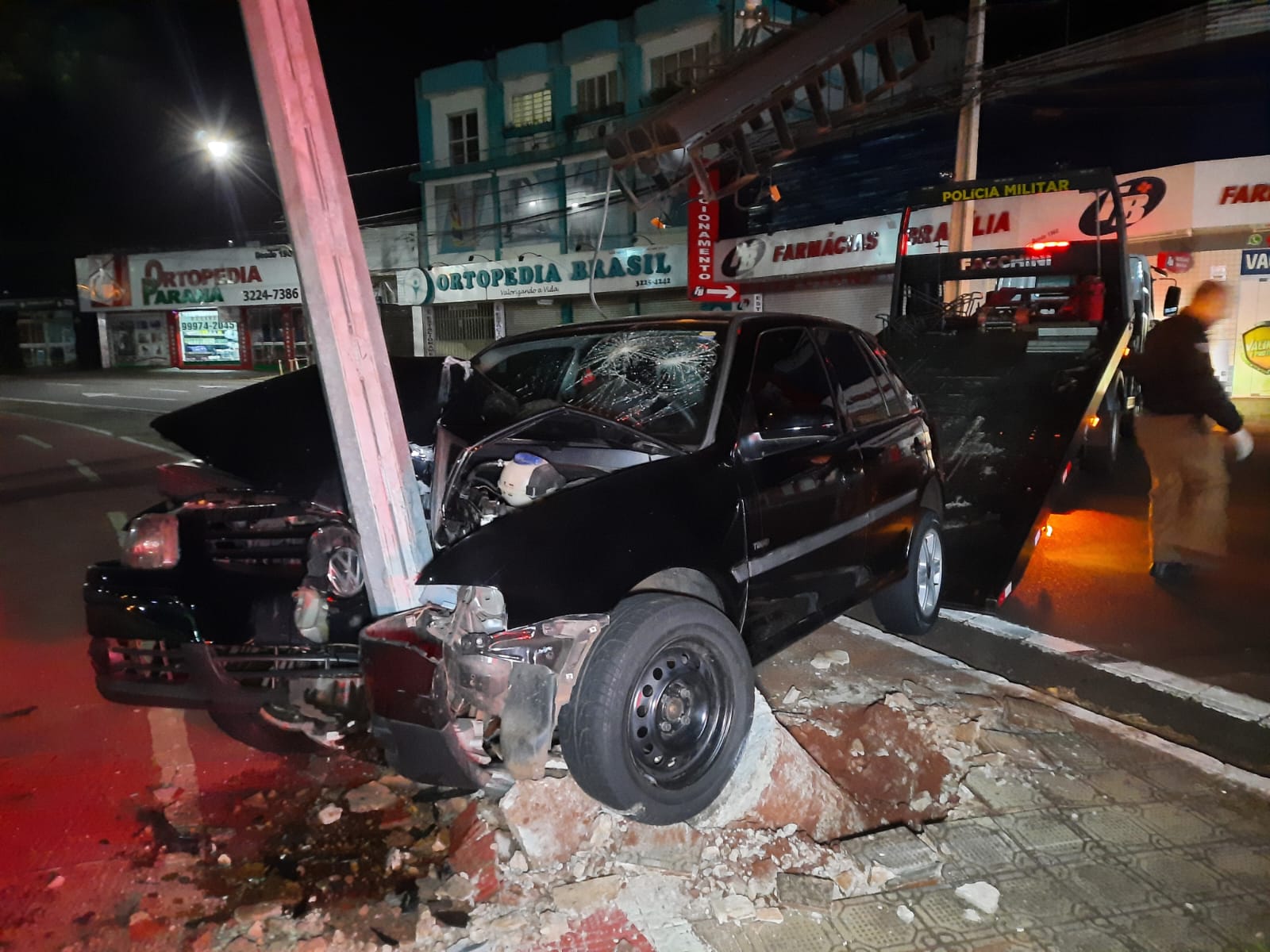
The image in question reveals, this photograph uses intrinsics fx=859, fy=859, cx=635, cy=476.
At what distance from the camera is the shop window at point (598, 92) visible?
84.9 feet

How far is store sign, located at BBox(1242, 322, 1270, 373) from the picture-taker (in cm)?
1464

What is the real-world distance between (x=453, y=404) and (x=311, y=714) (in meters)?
1.62

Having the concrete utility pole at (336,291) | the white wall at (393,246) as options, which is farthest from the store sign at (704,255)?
the concrete utility pole at (336,291)

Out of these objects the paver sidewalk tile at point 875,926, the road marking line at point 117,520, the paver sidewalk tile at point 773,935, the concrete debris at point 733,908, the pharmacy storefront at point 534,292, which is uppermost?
the pharmacy storefront at point 534,292

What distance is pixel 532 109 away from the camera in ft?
92.8

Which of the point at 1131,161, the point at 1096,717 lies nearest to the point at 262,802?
the point at 1096,717

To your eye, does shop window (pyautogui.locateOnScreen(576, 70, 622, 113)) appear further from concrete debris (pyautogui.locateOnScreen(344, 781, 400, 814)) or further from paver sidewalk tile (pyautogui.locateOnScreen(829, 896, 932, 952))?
paver sidewalk tile (pyautogui.locateOnScreen(829, 896, 932, 952))

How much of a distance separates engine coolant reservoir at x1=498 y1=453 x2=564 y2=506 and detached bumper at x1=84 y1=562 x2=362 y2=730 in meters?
0.82

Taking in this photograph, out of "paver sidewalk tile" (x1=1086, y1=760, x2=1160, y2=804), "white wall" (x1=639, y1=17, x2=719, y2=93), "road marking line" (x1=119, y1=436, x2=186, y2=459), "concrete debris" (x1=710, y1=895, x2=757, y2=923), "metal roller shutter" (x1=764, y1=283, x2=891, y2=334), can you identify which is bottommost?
"paver sidewalk tile" (x1=1086, y1=760, x2=1160, y2=804)

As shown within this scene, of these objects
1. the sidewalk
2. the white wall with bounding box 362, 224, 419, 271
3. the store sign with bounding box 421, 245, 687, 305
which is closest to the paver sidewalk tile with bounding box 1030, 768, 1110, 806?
the sidewalk

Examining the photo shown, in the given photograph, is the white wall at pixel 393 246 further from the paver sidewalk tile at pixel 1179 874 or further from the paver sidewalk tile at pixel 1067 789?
the paver sidewalk tile at pixel 1179 874

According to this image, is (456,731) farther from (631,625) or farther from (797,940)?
(797,940)

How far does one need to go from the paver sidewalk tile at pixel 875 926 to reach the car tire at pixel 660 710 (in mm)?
593

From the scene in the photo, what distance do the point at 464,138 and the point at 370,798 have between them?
30.1 meters
